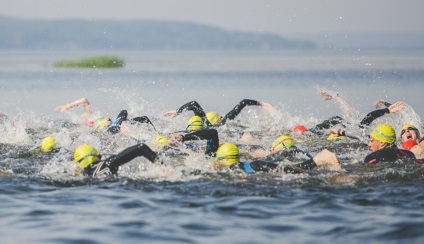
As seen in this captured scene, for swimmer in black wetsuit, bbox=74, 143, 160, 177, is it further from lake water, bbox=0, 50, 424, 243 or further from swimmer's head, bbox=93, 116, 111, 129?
swimmer's head, bbox=93, 116, 111, 129

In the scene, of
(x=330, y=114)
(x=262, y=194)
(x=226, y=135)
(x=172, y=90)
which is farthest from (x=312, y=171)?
(x=172, y=90)

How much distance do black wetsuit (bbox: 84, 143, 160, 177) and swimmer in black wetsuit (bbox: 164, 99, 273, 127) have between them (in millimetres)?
7129

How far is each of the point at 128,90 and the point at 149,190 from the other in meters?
35.1

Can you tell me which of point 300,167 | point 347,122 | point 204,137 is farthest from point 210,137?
point 347,122

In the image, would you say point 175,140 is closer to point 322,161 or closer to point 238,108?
point 322,161

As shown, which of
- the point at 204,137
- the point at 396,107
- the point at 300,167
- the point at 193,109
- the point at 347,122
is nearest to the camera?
the point at 300,167

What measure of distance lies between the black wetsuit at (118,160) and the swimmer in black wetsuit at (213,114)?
23.4ft

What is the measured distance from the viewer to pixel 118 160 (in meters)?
12.9

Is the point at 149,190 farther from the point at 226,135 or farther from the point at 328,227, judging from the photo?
the point at 226,135

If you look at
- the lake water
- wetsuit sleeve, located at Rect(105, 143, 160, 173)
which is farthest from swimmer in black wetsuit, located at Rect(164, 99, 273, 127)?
wetsuit sleeve, located at Rect(105, 143, 160, 173)

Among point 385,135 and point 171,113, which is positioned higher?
point 171,113

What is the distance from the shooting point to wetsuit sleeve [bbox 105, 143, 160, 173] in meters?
12.8

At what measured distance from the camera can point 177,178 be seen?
13375 mm

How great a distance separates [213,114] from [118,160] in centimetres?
972
